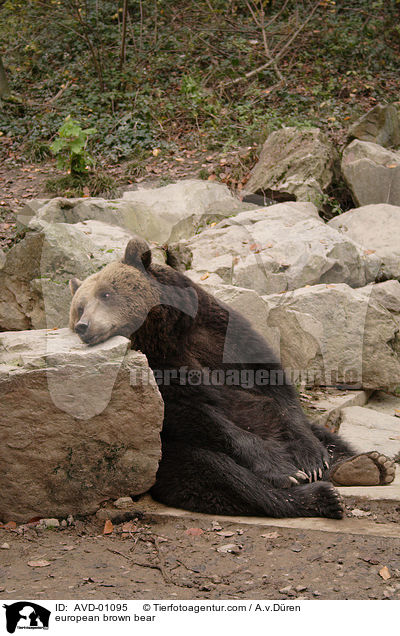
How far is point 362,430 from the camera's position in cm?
503

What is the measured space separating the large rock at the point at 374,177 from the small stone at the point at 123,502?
6.85 metres

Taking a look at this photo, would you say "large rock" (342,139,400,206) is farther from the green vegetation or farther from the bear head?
the bear head

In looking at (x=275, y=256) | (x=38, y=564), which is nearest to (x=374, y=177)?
(x=275, y=256)

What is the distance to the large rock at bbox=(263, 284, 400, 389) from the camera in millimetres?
5887

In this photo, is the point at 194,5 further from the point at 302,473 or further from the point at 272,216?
the point at 302,473

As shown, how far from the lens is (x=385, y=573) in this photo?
2.88 meters

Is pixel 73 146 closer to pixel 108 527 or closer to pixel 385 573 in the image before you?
pixel 108 527

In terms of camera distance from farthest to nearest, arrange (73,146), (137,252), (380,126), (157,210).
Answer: (380,126)
(73,146)
(157,210)
(137,252)

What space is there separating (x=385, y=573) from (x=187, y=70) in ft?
43.2

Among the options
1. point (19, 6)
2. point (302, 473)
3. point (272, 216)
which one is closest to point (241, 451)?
point (302, 473)

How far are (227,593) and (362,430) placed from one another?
2513 mm

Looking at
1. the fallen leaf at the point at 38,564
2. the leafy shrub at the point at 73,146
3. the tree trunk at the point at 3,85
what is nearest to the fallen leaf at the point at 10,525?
the fallen leaf at the point at 38,564

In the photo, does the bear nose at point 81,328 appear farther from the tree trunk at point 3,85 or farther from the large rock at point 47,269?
the tree trunk at point 3,85

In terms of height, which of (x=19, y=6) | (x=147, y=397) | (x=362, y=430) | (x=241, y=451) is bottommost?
(x=362, y=430)
